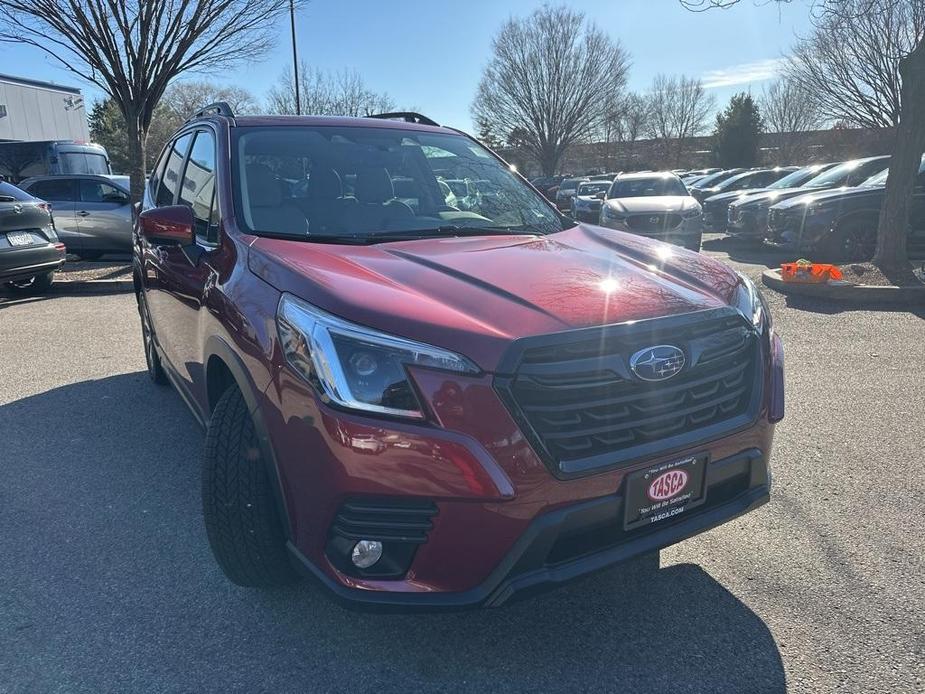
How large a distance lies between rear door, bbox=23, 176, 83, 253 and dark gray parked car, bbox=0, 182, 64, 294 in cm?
281

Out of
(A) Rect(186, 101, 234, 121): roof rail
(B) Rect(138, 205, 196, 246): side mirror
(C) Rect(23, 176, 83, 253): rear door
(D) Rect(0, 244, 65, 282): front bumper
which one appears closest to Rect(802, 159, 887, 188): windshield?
(A) Rect(186, 101, 234, 121): roof rail

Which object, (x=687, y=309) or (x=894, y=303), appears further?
(x=894, y=303)

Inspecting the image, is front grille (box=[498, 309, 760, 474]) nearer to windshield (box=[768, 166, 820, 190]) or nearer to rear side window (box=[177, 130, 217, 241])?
rear side window (box=[177, 130, 217, 241])

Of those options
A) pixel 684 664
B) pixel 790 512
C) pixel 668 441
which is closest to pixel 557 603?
pixel 684 664

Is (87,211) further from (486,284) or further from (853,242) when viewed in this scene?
(853,242)

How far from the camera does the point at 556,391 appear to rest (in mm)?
2045

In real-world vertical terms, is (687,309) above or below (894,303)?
above

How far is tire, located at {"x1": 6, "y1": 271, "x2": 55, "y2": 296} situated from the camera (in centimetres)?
994

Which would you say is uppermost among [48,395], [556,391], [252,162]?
[252,162]

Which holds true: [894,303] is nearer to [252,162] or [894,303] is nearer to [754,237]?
[754,237]

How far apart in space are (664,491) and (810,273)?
7.39 m

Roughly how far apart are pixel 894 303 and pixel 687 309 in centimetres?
693

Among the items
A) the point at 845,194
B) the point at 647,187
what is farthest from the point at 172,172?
the point at 647,187

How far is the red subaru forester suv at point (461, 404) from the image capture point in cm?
197
